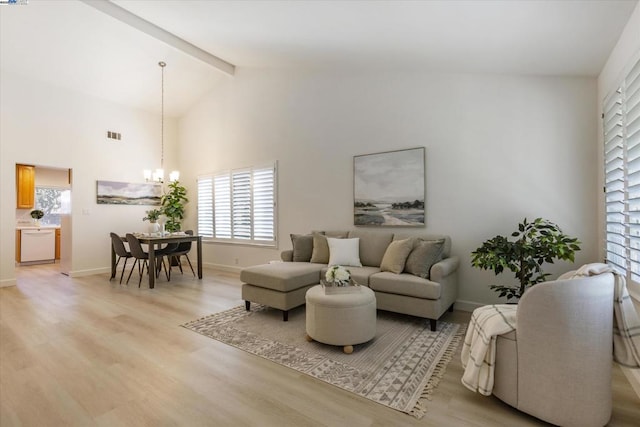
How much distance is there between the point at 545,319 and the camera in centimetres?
170

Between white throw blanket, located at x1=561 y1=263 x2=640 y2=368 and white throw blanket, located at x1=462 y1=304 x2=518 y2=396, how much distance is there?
50 cm

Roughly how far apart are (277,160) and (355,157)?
163 centimetres

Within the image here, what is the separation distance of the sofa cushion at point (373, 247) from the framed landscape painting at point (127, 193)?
541 cm

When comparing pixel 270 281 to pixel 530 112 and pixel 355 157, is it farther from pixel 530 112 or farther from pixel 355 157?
pixel 530 112

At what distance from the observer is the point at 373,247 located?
4.07 meters

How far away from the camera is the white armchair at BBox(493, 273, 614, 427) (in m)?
1.63

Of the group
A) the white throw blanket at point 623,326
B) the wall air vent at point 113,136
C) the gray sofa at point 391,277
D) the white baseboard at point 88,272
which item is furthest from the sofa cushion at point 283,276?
the wall air vent at point 113,136

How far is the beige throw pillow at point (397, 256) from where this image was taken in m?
3.46

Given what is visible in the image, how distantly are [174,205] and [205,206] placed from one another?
2.39 ft

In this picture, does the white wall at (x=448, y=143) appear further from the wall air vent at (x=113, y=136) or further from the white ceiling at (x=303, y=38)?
the wall air vent at (x=113, y=136)

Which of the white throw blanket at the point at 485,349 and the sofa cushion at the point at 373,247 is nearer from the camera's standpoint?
the white throw blanket at the point at 485,349

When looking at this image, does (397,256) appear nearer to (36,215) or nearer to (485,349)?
(485,349)

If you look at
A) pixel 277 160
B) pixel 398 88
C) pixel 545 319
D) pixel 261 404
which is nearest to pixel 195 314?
pixel 261 404

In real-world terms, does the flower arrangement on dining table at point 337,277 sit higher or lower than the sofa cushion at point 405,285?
higher
